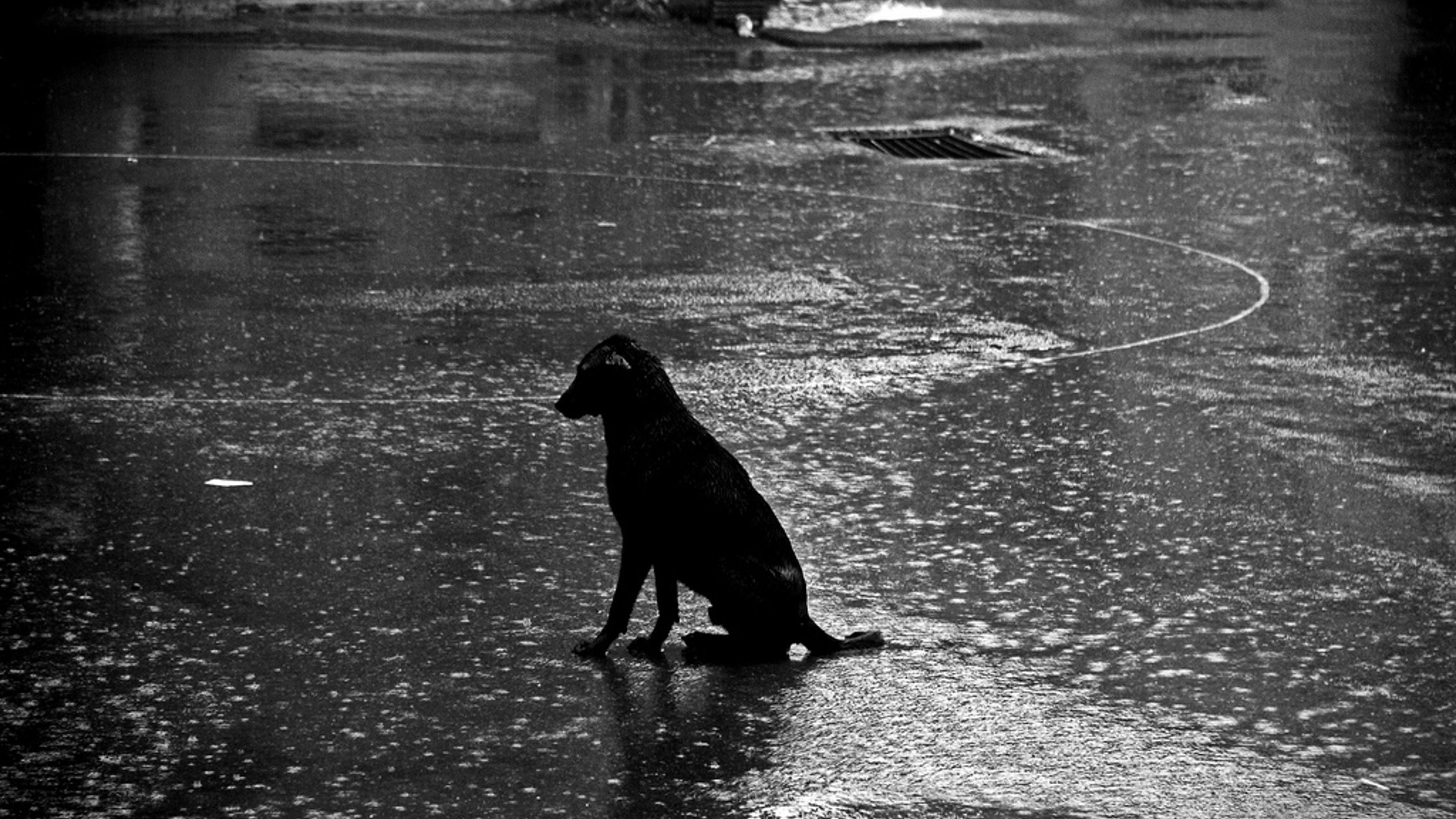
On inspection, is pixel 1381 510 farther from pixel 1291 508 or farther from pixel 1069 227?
pixel 1069 227

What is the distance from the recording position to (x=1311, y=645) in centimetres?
578

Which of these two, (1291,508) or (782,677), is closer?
(782,677)

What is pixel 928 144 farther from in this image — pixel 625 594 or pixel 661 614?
pixel 625 594

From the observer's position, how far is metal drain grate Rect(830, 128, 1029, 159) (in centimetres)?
1396

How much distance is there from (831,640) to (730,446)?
2.05m

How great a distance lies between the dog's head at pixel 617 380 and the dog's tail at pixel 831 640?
0.72 m

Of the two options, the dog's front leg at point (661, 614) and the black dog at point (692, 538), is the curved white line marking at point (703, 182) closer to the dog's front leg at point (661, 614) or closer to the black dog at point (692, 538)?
the black dog at point (692, 538)

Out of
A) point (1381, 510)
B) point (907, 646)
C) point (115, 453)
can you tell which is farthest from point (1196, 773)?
point (115, 453)

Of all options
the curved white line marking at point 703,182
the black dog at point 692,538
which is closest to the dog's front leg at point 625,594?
the black dog at point 692,538

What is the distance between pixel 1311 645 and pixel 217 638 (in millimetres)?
3005

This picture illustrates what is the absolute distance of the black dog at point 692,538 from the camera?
5.37 meters

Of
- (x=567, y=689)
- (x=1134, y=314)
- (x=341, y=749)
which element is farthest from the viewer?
(x=1134, y=314)

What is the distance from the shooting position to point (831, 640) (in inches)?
218

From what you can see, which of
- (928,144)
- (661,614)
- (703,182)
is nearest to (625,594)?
(661,614)
